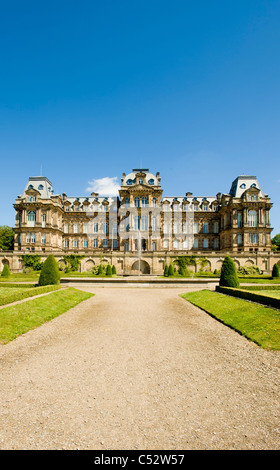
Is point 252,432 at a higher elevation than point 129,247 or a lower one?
lower

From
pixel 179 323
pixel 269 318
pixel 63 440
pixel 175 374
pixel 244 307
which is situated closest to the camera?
pixel 63 440

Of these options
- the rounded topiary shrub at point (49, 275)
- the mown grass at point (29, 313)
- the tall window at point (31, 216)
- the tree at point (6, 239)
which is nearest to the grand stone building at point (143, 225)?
the tall window at point (31, 216)

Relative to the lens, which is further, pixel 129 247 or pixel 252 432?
pixel 129 247

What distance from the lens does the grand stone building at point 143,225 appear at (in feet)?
163

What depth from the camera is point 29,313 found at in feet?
38.9

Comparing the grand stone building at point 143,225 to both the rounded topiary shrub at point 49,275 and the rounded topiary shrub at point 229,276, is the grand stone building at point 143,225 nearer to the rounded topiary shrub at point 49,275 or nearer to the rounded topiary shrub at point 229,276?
the rounded topiary shrub at point 229,276

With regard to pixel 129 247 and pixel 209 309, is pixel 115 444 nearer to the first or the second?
pixel 209 309

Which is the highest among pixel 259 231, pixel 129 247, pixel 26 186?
pixel 26 186

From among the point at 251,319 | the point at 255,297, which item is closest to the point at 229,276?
the point at 255,297

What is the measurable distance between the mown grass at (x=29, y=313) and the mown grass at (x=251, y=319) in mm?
8108

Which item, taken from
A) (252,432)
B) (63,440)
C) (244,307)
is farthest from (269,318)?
(63,440)

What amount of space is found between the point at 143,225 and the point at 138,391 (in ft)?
173

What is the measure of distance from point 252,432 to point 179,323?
756 cm
